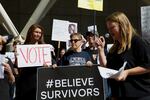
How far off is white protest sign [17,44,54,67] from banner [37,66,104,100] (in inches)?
8.4

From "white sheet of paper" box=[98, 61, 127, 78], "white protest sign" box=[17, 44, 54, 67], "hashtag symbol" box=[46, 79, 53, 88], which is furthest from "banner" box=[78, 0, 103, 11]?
"white sheet of paper" box=[98, 61, 127, 78]

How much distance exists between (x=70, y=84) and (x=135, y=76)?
2.02m

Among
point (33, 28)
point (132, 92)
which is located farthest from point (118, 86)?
point (33, 28)

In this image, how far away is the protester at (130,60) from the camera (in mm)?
4836

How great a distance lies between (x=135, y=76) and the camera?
4.90 m

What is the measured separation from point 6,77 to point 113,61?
2.31 metres

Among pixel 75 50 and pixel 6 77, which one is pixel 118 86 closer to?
pixel 6 77

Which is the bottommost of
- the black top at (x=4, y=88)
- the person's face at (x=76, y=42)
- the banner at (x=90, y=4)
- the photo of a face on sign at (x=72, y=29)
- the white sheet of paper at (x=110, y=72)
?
the black top at (x=4, y=88)

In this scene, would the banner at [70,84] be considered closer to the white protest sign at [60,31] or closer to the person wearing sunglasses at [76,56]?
the person wearing sunglasses at [76,56]

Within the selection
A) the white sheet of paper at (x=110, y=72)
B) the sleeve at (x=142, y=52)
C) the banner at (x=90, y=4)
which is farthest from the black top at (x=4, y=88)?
the banner at (x=90, y=4)

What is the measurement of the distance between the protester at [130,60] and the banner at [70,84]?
1.89 metres

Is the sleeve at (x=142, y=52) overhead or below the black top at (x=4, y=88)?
overhead

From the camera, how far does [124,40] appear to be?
485cm

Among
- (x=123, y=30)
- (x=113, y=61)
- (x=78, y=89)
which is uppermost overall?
(x=123, y=30)
